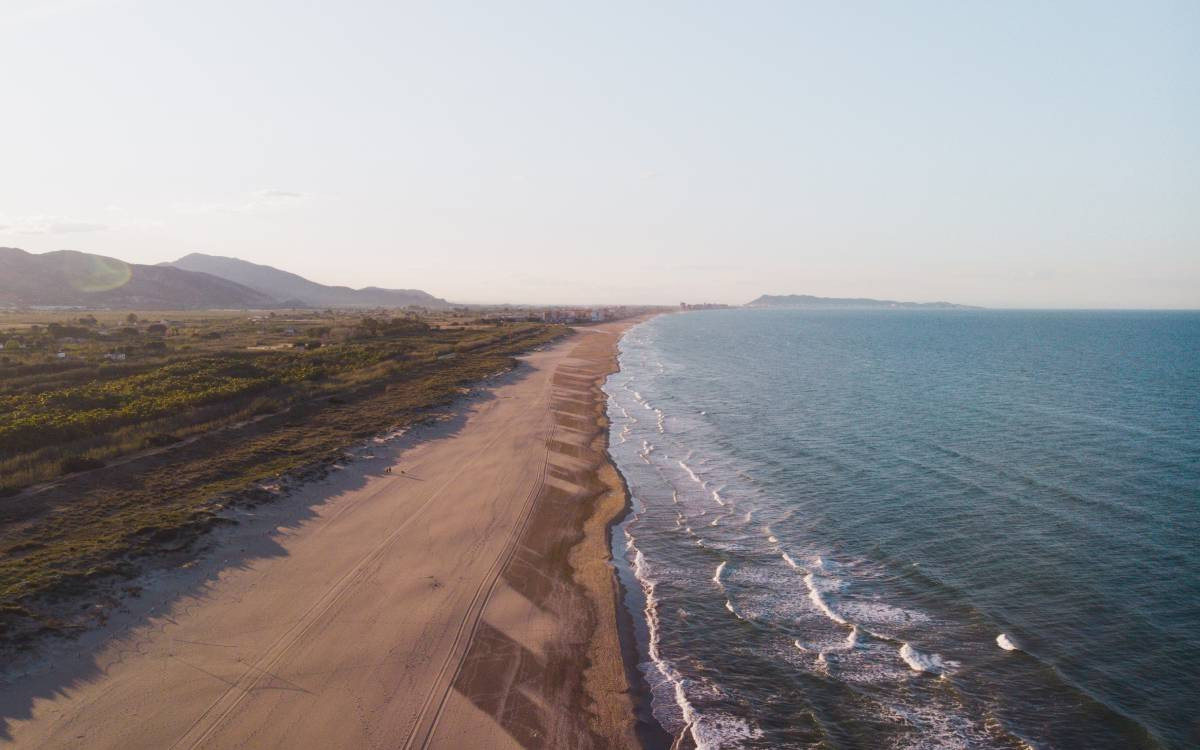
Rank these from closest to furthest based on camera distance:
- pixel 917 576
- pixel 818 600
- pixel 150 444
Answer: pixel 818 600
pixel 917 576
pixel 150 444

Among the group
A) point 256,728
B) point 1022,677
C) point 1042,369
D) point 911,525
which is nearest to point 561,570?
point 256,728

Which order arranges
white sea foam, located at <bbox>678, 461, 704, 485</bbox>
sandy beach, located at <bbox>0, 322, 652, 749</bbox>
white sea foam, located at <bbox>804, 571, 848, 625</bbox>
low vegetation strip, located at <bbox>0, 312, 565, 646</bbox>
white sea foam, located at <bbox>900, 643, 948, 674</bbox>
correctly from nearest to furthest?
sandy beach, located at <bbox>0, 322, 652, 749</bbox> → white sea foam, located at <bbox>900, 643, 948, 674</bbox> → low vegetation strip, located at <bbox>0, 312, 565, 646</bbox> → white sea foam, located at <bbox>804, 571, 848, 625</bbox> → white sea foam, located at <bbox>678, 461, 704, 485</bbox>

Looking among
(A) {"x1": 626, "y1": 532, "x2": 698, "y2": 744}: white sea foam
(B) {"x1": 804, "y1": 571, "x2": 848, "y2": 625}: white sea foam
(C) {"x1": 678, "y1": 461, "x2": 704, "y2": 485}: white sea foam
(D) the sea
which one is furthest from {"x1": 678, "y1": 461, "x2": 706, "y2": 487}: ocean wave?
(B) {"x1": 804, "y1": 571, "x2": 848, "y2": 625}: white sea foam

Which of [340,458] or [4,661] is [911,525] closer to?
[340,458]

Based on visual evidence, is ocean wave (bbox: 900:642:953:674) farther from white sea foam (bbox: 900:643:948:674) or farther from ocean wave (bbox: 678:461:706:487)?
ocean wave (bbox: 678:461:706:487)

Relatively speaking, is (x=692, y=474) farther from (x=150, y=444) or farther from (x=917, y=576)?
(x=150, y=444)

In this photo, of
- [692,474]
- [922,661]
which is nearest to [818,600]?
[922,661]

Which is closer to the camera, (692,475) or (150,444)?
(150,444)
